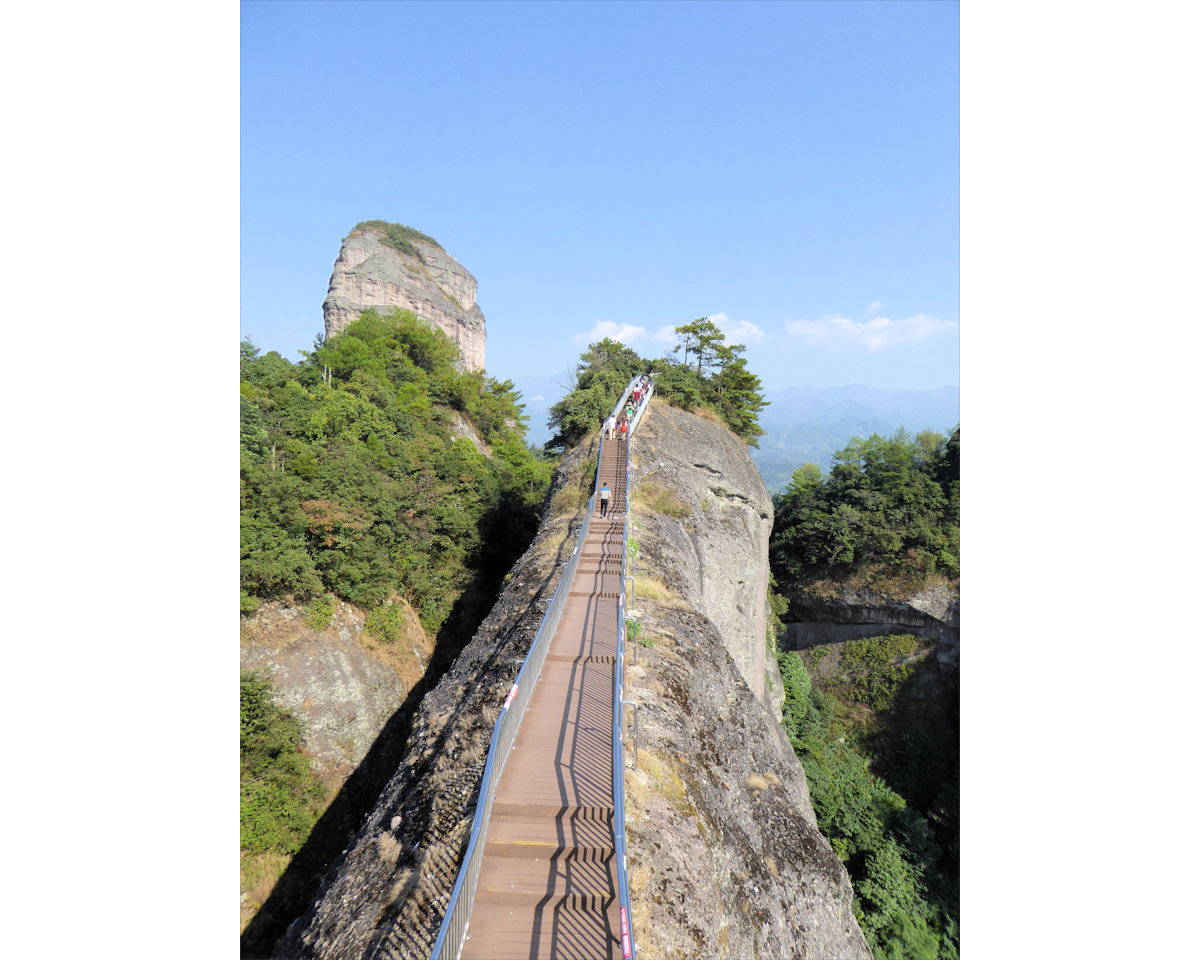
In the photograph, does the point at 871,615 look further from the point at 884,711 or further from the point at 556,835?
the point at 556,835

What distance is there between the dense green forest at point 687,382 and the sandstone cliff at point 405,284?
3557 cm

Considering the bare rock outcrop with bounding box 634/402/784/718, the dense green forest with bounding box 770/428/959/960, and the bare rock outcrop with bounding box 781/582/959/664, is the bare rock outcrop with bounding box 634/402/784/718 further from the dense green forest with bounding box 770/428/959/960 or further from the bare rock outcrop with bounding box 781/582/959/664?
the bare rock outcrop with bounding box 781/582/959/664

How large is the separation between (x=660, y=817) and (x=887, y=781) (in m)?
26.8

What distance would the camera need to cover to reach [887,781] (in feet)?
89.8

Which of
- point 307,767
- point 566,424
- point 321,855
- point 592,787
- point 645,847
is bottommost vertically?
point 321,855

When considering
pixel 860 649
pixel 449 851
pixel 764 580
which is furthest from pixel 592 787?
pixel 860 649

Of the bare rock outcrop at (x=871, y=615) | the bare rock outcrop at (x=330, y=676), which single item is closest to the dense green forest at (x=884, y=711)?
the bare rock outcrop at (x=871, y=615)

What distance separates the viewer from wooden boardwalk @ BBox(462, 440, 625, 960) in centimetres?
503

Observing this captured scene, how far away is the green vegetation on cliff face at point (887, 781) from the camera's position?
65.6 ft

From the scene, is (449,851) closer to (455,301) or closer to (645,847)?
(645,847)

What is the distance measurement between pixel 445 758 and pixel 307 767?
1013 centimetres

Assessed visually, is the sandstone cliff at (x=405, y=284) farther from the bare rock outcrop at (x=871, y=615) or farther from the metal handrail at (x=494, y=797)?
the metal handrail at (x=494, y=797)

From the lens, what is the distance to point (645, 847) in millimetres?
6477

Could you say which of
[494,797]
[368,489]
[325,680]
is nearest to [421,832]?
[494,797]
